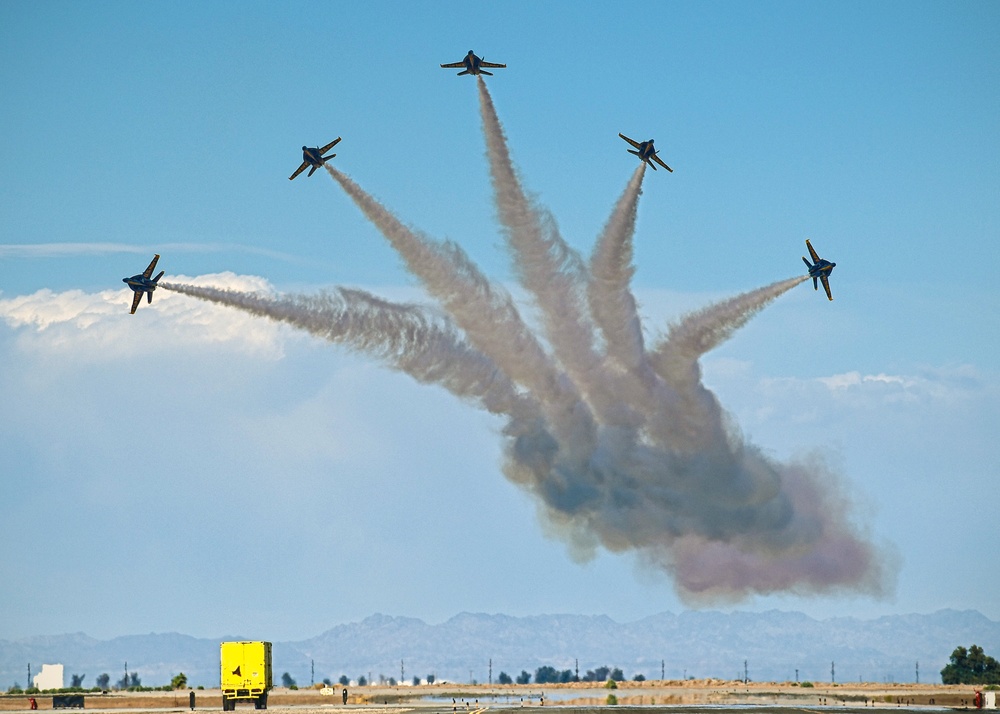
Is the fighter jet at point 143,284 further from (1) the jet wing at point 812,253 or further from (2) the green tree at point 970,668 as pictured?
(2) the green tree at point 970,668

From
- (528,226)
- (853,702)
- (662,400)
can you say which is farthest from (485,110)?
(853,702)

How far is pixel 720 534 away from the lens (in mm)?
113812

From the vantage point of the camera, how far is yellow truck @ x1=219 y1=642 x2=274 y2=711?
9525 cm

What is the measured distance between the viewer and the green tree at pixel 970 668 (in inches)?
7480

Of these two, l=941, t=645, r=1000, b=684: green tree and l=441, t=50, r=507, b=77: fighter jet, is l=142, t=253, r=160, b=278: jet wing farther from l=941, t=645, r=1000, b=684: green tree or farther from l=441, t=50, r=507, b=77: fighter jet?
l=941, t=645, r=1000, b=684: green tree

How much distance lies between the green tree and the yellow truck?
121 metres

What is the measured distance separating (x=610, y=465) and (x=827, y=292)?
2059 centimetres

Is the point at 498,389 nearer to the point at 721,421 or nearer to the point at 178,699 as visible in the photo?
the point at 721,421

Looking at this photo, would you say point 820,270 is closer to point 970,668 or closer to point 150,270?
point 150,270

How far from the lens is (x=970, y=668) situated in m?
192

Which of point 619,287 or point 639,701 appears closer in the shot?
point 619,287

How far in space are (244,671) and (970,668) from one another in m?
127

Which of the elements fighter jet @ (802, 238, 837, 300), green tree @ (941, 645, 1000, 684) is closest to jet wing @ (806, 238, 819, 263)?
fighter jet @ (802, 238, 837, 300)

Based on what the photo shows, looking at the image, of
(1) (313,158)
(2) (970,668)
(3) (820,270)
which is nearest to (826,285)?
(3) (820,270)
